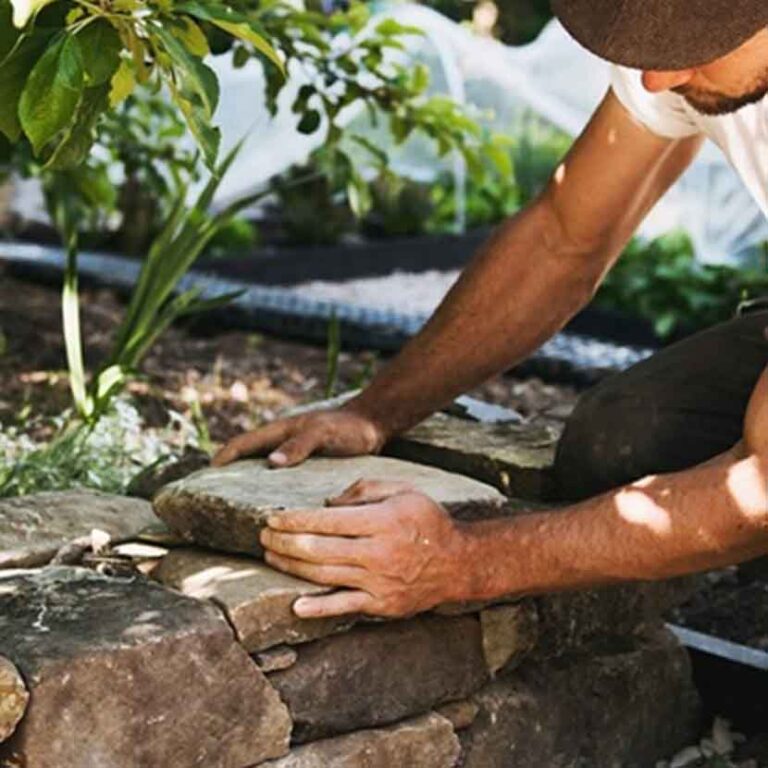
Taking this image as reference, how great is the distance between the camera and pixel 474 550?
259cm

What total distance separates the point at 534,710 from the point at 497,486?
48 centimetres

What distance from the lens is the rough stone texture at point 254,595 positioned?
2537mm

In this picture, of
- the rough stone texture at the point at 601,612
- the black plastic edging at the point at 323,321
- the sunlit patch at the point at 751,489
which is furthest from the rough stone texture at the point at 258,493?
the black plastic edging at the point at 323,321

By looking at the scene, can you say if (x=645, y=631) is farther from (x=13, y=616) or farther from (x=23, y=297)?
(x=23, y=297)

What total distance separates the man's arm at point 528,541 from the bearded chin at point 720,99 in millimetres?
406

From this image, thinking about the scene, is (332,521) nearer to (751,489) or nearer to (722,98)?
(751,489)

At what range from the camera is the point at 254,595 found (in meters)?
2.56

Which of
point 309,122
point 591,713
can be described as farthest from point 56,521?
point 309,122

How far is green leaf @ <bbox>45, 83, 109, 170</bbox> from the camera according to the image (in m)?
2.60

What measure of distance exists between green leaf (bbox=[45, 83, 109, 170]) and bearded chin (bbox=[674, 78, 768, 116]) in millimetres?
795

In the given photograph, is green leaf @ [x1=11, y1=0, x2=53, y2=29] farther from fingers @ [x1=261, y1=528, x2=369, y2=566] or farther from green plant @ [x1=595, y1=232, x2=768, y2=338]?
green plant @ [x1=595, y1=232, x2=768, y2=338]

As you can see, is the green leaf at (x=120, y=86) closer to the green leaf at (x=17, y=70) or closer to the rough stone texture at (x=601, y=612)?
the green leaf at (x=17, y=70)

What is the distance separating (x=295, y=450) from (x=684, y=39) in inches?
36.9

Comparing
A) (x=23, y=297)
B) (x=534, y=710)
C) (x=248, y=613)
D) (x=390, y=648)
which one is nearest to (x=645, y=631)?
(x=534, y=710)
